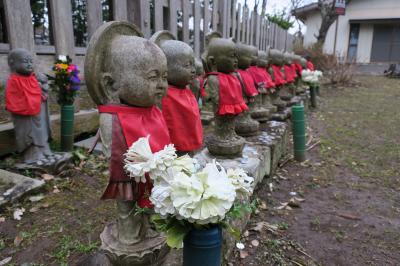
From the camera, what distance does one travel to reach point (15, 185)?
2676mm

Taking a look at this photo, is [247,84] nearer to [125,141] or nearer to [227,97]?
[227,97]

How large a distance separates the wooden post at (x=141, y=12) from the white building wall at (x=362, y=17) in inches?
616

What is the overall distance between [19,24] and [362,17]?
19.2 m

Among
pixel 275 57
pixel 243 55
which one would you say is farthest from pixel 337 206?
pixel 275 57

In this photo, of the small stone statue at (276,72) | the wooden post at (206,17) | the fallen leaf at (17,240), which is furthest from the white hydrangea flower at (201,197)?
the wooden post at (206,17)

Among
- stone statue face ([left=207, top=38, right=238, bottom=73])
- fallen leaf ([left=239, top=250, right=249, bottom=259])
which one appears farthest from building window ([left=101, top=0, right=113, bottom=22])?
fallen leaf ([left=239, top=250, right=249, bottom=259])

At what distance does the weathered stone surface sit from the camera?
2.57m

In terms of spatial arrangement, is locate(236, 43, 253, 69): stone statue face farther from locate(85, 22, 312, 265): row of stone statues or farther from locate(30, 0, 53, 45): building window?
locate(30, 0, 53, 45): building window

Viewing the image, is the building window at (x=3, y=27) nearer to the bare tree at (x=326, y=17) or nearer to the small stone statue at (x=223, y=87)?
the small stone statue at (x=223, y=87)

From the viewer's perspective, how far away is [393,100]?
8578 millimetres

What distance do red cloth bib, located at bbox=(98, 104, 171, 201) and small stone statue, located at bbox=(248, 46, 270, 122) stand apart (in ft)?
6.93

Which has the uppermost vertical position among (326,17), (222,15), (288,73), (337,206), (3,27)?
(326,17)

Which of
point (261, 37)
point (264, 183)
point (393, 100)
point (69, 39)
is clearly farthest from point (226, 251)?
point (393, 100)

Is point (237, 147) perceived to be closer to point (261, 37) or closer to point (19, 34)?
point (19, 34)
